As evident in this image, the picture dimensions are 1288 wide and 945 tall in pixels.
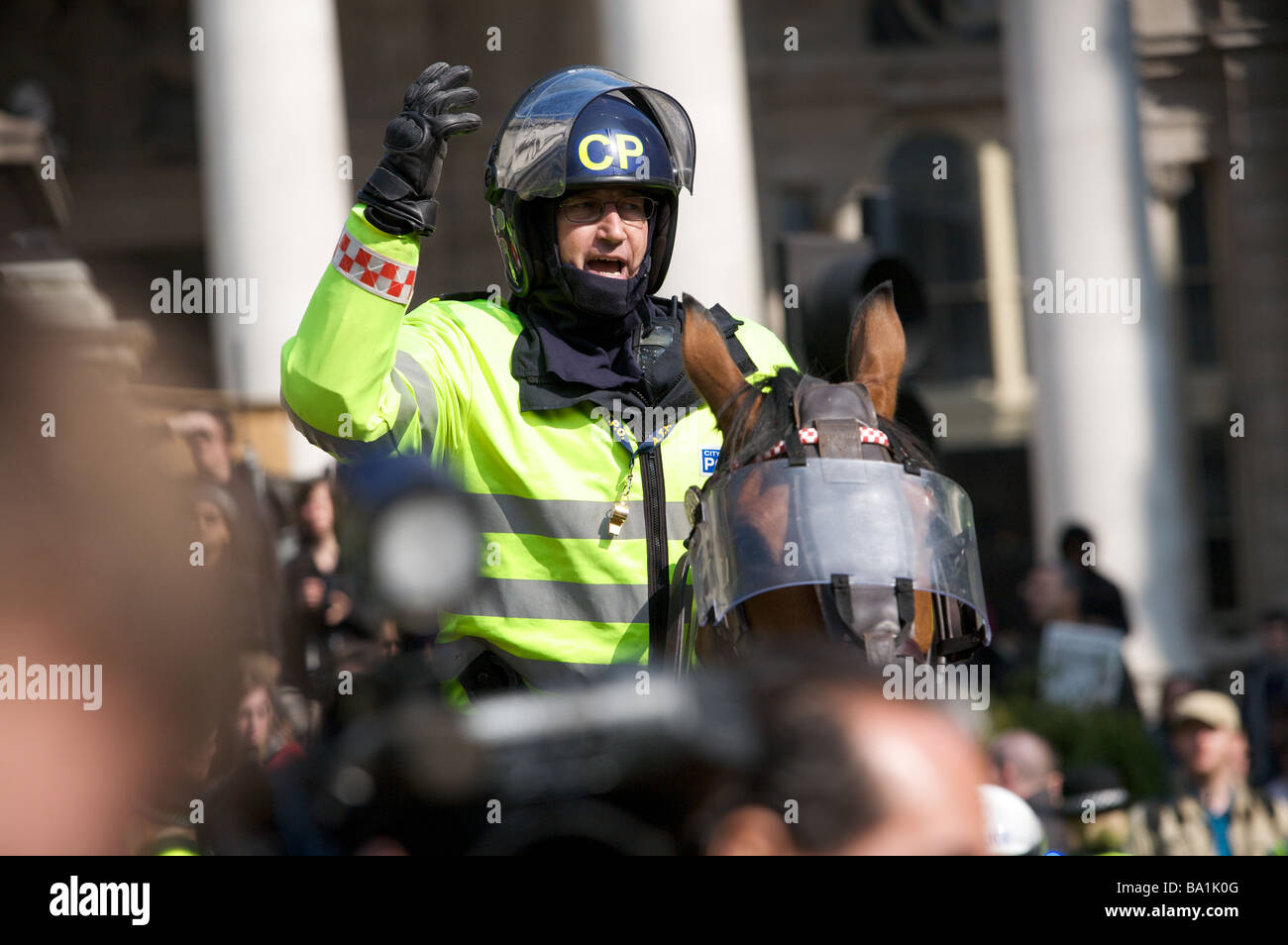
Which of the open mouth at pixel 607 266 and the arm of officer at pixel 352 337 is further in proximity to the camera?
the open mouth at pixel 607 266

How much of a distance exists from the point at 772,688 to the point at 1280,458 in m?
17.1

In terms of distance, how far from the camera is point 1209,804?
448cm

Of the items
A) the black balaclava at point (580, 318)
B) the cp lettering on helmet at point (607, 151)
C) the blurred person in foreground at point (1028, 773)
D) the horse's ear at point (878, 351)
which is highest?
the cp lettering on helmet at point (607, 151)

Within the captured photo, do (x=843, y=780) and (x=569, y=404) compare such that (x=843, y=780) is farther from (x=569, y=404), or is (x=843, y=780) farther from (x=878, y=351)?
(x=569, y=404)

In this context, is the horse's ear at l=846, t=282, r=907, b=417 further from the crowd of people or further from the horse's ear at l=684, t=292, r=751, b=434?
the crowd of people

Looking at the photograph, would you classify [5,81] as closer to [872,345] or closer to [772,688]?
[872,345]

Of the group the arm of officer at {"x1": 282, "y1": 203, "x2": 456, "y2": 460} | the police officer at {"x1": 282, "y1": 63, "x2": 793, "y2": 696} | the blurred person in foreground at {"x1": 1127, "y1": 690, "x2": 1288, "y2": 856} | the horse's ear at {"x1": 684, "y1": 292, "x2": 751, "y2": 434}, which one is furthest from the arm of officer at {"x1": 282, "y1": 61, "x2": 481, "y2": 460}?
the blurred person in foreground at {"x1": 1127, "y1": 690, "x2": 1288, "y2": 856}

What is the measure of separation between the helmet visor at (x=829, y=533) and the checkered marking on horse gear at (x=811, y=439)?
2cm

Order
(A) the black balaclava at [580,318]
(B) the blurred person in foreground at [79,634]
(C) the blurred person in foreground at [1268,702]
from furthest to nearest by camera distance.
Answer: (C) the blurred person in foreground at [1268,702], (A) the black balaclava at [580,318], (B) the blurred person in foreground at [79,634]

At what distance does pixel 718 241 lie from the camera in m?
8.98

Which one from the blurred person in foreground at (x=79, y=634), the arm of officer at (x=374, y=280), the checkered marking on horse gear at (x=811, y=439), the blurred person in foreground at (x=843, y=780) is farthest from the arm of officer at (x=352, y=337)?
the blurred person in foreground at (x=843, y=780)

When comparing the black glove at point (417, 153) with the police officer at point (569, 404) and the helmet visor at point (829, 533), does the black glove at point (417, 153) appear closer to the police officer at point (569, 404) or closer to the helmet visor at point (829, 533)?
the police officer at point (569, 404)

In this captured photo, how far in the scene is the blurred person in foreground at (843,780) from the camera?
3.83 feet
